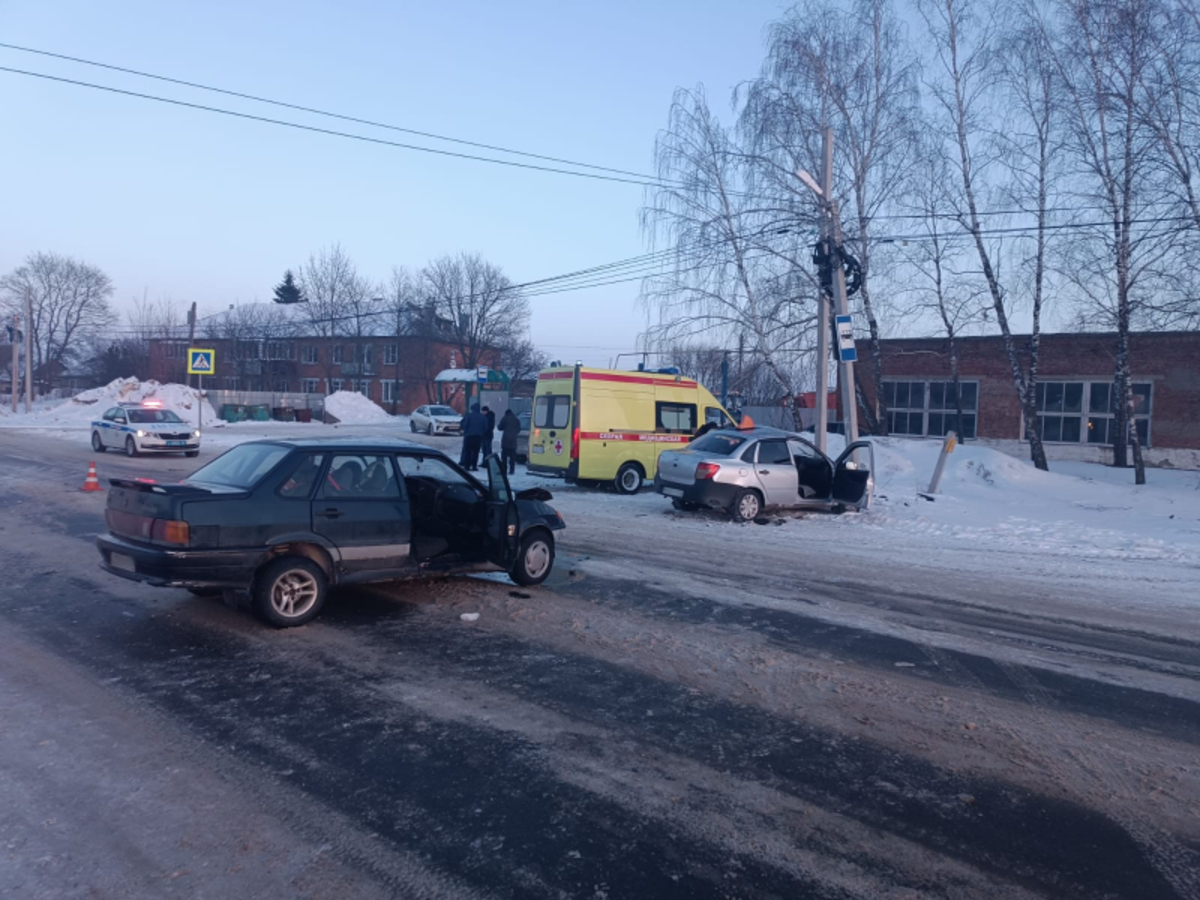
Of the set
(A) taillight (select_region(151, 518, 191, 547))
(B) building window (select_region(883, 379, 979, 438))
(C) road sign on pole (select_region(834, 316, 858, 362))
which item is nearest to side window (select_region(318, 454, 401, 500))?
(A) taillight (select_region(151, 518, 191, 547))

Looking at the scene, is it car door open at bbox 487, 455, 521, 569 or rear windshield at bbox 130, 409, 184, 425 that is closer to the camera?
car door open at bbox 487, 455, 521, 569

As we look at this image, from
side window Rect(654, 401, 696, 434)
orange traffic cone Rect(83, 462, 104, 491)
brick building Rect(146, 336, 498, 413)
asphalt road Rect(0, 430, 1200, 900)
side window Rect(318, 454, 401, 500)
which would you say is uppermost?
brick building Rect(146, 336, 498, 413)

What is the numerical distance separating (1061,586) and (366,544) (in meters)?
7.96

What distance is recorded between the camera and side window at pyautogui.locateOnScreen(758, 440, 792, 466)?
14812 mm

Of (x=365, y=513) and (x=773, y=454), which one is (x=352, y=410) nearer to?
(x=773, y=454)

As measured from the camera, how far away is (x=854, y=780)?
14.7 feet

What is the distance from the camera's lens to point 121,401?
48.4 metres

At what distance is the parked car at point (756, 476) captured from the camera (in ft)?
47.1

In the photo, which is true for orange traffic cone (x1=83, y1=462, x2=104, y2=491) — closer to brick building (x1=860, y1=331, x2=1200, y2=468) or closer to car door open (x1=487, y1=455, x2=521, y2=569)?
car door open (x1=487, y1=455, x2=521, y2=569)

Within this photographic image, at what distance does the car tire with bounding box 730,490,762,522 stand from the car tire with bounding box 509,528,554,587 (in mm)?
6141

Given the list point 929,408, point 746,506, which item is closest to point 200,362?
point 746,506

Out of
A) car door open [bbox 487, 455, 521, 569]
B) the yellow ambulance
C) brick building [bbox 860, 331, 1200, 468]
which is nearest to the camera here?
car door open [bbox 487, 455, 521, 569]

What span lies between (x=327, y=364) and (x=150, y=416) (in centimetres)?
4647

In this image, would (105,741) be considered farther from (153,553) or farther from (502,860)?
(502,860)
